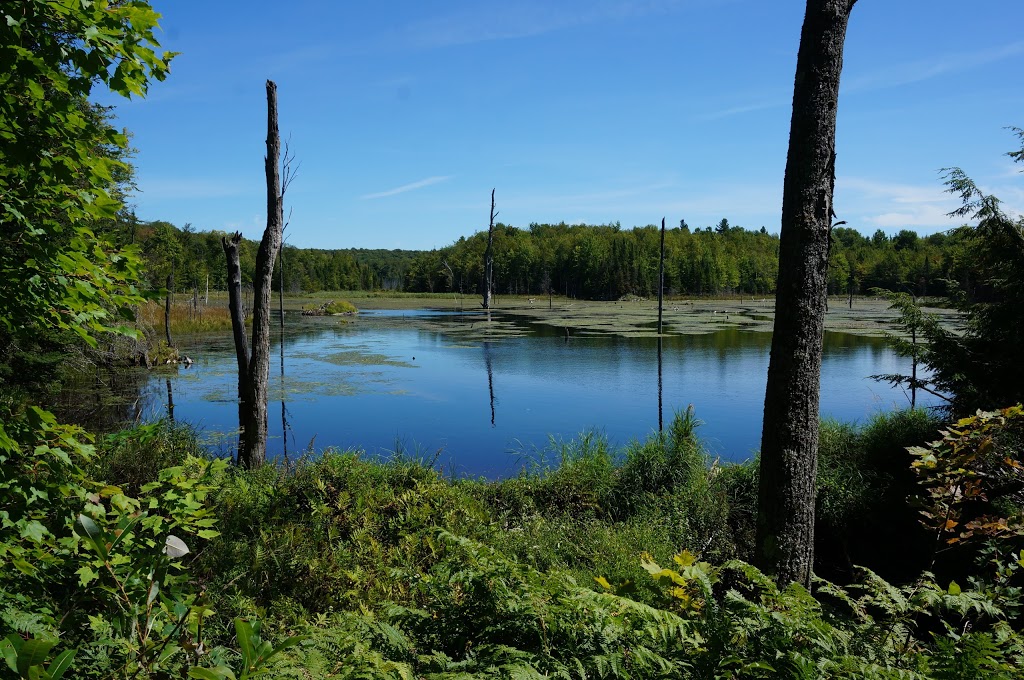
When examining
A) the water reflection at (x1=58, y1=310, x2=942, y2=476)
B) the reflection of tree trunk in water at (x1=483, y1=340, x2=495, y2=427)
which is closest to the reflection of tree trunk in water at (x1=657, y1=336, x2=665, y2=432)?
the water reflection at (x1=58, y1=310, x2=942, y2=476)

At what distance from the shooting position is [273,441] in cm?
1216

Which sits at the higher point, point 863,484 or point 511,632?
point 511,632

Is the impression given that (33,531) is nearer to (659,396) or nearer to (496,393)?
(496,393)

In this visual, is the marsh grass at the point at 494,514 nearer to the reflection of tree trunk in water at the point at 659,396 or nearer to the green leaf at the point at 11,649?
the green leaf at the point at 11,649

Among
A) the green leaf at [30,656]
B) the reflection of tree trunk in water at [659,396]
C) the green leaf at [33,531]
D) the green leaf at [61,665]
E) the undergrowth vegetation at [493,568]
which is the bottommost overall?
the reflection of tree trunk in water at [659,396]

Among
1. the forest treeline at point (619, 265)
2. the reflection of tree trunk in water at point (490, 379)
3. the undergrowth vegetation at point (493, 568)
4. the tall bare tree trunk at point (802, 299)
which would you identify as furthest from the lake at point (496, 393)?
the forest treeline at point (619, 265)

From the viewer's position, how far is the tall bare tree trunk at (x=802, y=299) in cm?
432

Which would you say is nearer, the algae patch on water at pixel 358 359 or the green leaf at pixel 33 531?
the green leaf at pixel 33 531

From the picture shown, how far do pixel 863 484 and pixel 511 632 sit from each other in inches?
255

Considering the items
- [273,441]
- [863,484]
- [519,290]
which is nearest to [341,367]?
[273,441]

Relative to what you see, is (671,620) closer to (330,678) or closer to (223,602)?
(330,678)

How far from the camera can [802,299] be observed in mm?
4375

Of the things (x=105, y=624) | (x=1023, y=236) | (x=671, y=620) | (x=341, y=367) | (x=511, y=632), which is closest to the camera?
(x=105, y=624)

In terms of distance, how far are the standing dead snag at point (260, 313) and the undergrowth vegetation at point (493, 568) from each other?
3.17ft
